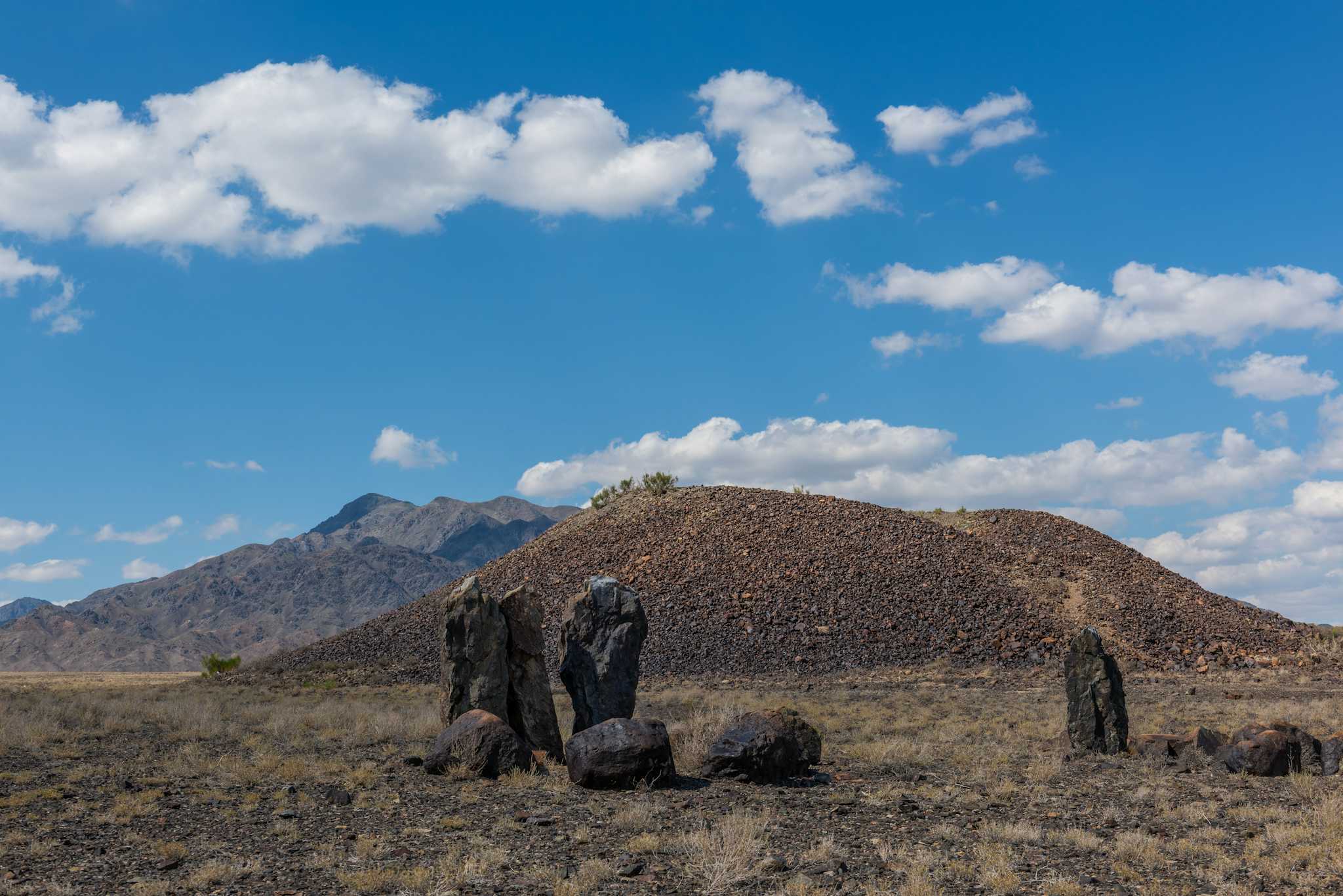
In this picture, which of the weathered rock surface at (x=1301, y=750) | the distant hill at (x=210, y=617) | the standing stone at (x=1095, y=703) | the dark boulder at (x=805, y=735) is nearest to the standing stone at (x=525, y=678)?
the dark boulder at (x=805, y=735)

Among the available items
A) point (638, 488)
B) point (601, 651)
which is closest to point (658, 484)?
point (638, 488)

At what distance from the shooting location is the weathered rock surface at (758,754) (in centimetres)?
1534

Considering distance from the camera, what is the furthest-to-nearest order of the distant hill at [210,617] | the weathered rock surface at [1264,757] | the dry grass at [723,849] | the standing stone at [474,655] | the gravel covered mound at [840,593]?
the distant hill at [210,617], the gravel covered mound at [840,593], the standing stone at [474,655], the weathered rock surface at [1264,757], the dry grass at [723,849]

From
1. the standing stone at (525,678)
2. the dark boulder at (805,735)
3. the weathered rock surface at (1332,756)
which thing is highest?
the standing stone at (525,678)

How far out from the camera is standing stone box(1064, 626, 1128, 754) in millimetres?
18453

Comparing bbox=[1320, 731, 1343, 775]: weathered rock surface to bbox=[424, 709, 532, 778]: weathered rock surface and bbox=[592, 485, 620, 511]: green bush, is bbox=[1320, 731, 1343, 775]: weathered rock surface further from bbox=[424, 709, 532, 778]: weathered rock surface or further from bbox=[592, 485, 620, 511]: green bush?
bbox=[592, 485, 620, 511]: green bush

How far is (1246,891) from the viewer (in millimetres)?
9523

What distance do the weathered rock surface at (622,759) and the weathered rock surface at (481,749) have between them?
1.25 metres

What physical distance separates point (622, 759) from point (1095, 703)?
9.40 metres

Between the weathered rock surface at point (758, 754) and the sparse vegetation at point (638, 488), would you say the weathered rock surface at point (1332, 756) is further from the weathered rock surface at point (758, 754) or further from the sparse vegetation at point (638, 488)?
the sparse vegetation at point (638, 488)

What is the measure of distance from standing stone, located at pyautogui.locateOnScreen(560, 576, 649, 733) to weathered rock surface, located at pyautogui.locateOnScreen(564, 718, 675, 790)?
3.43m

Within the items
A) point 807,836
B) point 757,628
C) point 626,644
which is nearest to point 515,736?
point 626,644

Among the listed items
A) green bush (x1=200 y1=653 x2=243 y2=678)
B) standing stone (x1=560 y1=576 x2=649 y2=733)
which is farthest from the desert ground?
green bush (x1=200 y1=653 x2=243 y2=678)

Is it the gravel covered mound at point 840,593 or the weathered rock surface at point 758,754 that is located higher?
the gravel covered mound at point 840,593
